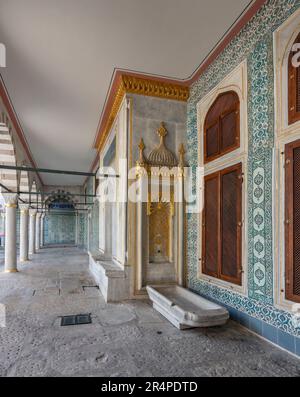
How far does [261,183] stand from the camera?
297cm

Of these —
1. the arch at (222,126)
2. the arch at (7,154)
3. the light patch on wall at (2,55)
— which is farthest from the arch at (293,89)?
the arch at (7,154)

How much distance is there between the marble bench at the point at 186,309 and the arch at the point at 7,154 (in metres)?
4.32

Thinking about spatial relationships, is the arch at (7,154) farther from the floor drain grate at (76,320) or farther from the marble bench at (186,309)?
the marble bench at (186,309)

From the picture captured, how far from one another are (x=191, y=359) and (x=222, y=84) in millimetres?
3313

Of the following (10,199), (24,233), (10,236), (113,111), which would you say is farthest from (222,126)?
(24,233)

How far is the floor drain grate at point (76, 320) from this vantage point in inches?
131


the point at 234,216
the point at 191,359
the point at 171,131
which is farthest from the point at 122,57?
the point at 191,359

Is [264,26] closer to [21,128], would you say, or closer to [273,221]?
[273,221]

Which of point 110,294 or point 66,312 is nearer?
point 66,312

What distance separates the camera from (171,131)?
4816 millimetres

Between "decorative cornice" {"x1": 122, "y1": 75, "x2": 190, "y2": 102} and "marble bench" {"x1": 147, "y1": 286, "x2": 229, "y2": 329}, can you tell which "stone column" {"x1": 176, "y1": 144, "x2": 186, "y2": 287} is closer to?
"marble bench" {"x1": 147, "y1": 286, "x2": 229, "y2": 329}

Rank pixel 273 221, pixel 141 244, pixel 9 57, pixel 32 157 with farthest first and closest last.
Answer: pixel 32 157 < pixel 141 244 < pixel 9 57 < pixel 273 221

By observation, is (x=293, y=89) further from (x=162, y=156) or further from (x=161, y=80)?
(x=161, y=80)

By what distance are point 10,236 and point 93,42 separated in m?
5.65
